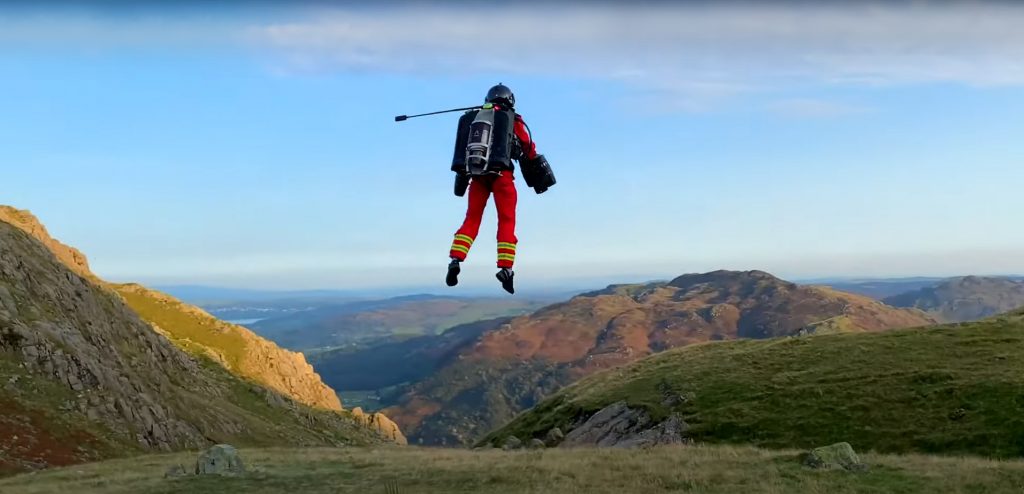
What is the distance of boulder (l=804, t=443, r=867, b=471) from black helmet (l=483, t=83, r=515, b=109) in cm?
1798

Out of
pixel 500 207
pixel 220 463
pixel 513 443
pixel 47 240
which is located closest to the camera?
pixel 500 207

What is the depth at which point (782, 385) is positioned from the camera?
167 feet

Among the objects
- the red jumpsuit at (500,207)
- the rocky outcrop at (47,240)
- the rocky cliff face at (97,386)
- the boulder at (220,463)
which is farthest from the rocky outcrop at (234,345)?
the red jumpsuit at (500,207)

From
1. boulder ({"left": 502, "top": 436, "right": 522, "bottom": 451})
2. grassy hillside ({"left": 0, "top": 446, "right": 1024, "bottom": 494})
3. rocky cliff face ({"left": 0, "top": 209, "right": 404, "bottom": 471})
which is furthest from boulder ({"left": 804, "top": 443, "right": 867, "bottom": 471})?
rocky cliff face ({"left": 0, "top": 209, "right": 404, "bottom": 471})

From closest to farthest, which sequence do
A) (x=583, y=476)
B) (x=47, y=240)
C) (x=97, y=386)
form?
(x=583, y=476) → (x=97, y=386) → (x=47, y=240)

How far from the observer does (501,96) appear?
11.5 m

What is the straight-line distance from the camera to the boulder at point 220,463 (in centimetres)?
2606

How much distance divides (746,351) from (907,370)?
1536 cm

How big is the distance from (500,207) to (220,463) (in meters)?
19.8

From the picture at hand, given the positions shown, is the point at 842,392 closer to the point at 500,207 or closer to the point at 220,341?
the point at 500,207

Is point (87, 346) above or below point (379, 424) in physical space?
above

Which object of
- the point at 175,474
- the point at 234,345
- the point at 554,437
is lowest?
the point at 554,437

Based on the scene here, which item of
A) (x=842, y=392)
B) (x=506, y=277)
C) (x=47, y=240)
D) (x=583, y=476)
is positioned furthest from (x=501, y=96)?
(x=47, y=240)

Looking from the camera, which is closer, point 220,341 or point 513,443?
point 513,443
